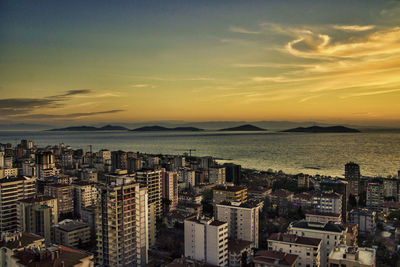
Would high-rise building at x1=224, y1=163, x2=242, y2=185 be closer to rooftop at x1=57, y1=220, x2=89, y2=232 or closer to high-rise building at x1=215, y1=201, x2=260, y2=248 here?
high-rise building at x1=215, y1=201, x2=260, y2=248

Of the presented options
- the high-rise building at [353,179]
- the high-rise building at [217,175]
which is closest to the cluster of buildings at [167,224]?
the high-rise building at [353,179]

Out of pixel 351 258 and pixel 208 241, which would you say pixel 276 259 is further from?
pixel 208 241

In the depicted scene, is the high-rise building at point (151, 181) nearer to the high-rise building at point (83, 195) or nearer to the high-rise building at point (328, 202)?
the high-rise building at point (83, 195)

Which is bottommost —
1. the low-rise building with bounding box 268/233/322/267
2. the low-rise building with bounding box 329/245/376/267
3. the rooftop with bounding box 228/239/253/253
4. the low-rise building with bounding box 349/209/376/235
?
the low-rise building with bounding box 349/209/376/235

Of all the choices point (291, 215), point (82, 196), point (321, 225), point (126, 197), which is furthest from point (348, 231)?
point (82, 196)

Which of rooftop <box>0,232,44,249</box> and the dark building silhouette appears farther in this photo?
the dark building silhouette

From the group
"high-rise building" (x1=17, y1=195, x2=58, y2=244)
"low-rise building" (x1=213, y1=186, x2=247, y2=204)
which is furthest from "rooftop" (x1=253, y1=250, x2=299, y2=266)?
"low-rise building" (x1=213, y1=186, x2=247, y2=204)

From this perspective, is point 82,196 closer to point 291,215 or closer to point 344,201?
point 291,215
